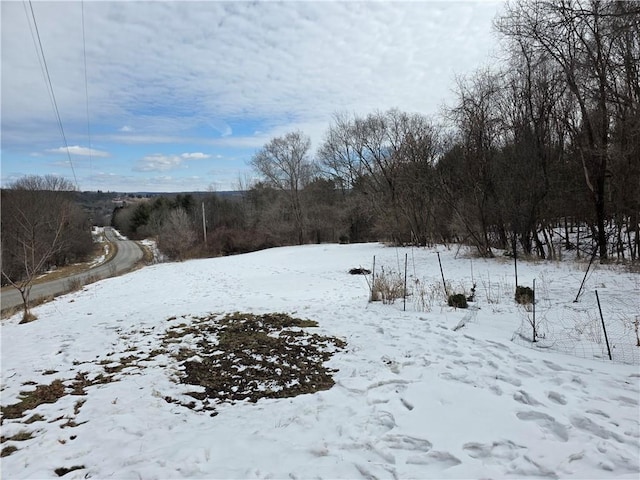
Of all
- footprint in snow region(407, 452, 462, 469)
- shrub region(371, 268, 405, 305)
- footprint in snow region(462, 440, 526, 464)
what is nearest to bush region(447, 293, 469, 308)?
shrub region(371, 268, 405, 305)

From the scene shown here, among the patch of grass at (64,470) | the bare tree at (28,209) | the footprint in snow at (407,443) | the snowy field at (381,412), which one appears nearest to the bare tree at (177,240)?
the bare tree at (28,209)

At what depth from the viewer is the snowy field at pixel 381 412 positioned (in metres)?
2.73

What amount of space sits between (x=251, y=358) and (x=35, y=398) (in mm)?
2532

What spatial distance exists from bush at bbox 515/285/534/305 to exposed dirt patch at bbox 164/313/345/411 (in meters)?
3.67

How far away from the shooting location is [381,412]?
346cm

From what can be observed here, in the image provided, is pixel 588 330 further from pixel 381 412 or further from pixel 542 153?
pixel 542 153

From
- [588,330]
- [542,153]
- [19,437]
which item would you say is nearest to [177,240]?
[542,153]

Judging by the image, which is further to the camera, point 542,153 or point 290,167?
point 290,167

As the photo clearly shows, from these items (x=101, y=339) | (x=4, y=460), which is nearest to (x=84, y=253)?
(x=101, y=339)

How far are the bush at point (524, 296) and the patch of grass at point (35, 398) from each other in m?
7.32

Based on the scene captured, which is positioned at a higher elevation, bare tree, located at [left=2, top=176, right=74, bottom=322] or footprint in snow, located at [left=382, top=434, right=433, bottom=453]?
bare tree, located at [left=2, top=176, right=74, bottom=322]

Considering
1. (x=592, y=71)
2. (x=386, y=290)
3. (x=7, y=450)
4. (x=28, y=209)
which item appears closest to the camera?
(x=7, y=450)

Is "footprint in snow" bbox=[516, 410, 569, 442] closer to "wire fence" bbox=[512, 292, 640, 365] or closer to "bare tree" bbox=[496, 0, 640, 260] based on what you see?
"wire fence" bbox=[512, 292, 640, 365]

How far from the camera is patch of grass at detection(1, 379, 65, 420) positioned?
396 centimetres
